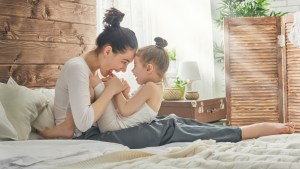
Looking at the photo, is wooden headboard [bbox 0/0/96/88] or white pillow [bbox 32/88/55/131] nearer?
white pillow [bbox 32/88/55/131]

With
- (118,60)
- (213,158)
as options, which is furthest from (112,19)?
(213,158)

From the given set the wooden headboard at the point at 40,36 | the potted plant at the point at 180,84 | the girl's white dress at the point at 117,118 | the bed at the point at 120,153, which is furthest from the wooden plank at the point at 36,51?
the potted plant at the point at 180,84

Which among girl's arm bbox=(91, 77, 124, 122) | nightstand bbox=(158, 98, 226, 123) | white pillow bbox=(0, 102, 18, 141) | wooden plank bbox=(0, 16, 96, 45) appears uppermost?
wooden plank bbox=(0, 16, 96, 45)

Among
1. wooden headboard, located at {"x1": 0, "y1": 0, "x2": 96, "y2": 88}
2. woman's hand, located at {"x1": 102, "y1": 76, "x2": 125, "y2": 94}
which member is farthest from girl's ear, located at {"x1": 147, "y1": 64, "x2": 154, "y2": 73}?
wooden headboard, located at {"x1": 0, "y1": 0, "x2": 96, "y2": 88}

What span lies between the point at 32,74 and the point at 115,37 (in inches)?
34.0

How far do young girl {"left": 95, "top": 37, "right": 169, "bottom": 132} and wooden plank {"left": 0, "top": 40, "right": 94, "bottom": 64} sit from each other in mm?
784

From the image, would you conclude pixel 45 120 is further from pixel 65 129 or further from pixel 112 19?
pixel 112 19

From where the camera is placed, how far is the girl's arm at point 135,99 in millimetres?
2238

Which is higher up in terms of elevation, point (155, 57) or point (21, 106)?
point (155, 57)

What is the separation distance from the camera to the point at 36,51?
295 centimetres

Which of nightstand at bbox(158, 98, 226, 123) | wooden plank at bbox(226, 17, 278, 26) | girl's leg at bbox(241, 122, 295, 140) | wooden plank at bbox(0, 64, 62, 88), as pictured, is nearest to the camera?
girl's leg at bbox(241, 122, 295, 140)

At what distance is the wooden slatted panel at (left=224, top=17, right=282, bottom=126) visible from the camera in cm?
418

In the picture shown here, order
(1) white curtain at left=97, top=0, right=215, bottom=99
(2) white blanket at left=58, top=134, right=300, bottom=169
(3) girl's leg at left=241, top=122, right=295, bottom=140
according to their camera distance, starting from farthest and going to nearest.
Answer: (1) white curtain at left=97, top=0, right=215, bottom=99 < (3) girl's leg at left=241, top=122, right=295, bottom=140 < (2) white blanket at left=58, top=134, right=300, bottom=169

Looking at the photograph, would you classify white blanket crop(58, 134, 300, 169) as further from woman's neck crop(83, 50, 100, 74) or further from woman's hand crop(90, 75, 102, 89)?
woman's neck crop(83, 50, 100, 74)
